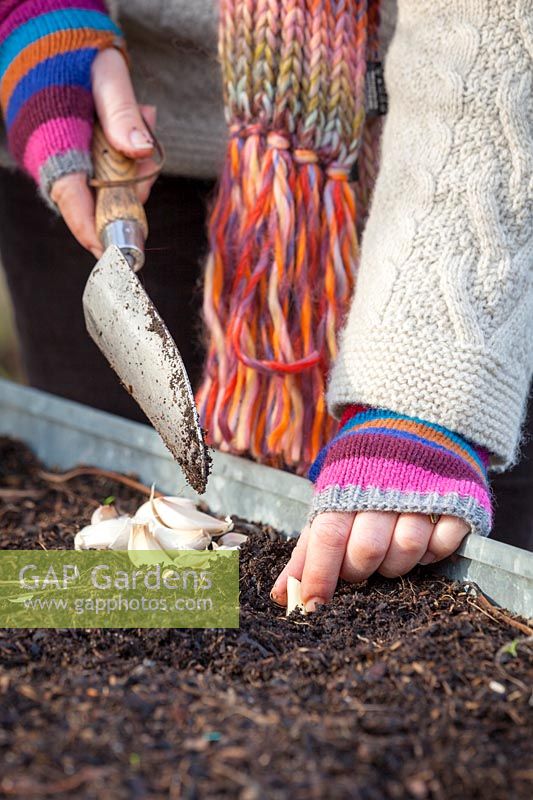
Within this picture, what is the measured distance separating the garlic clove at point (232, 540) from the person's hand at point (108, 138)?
43cm

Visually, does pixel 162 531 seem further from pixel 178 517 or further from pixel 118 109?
pixel 118 109

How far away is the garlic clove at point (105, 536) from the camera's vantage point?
3.52ft

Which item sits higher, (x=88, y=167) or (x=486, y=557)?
(x=88, y=167)

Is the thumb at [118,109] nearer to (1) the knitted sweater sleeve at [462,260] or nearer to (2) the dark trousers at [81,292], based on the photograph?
(2) the dark trousers at [81,292]

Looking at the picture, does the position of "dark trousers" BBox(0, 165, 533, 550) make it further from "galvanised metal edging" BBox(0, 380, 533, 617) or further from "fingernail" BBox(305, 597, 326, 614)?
"fingernail" BBox(305, 597, 326, 614)

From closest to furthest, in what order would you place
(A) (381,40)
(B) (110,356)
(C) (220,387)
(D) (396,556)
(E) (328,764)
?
(E) (328,764) → (D) (396,556) → (B) (110,356) → (C) (220,387) → (A) (381,40)

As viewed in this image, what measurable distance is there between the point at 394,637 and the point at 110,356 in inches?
20.4

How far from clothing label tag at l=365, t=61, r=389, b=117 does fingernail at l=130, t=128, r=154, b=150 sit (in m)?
0.31

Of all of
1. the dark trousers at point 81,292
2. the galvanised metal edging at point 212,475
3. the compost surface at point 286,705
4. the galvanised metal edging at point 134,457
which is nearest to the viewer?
the compost surface at point 286,705

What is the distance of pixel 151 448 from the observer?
4.48 feet

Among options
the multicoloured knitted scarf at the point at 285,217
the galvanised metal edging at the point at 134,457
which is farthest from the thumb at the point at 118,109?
the galvanised metal edging at the point at 134,457

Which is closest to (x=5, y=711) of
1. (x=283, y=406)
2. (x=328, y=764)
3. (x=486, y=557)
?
(x=328, y=764)

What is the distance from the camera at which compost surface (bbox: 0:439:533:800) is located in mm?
580

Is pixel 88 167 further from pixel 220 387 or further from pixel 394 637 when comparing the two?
pixel 394 637
